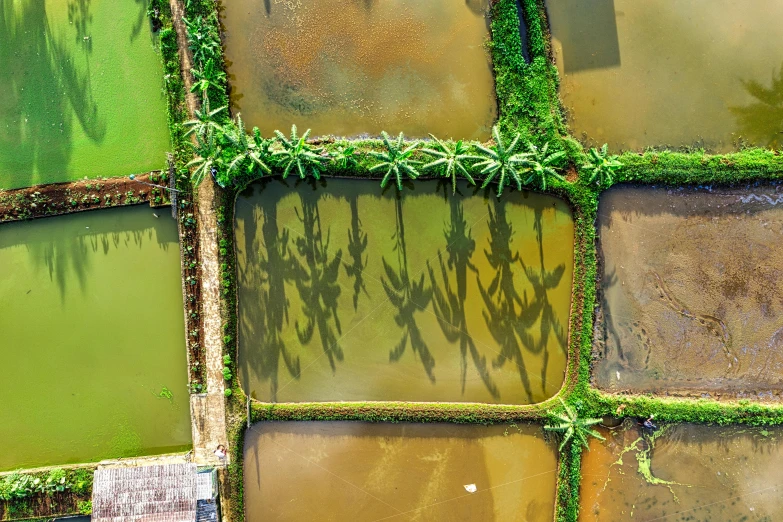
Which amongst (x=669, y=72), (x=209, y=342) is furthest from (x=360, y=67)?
(x=209, y=342)

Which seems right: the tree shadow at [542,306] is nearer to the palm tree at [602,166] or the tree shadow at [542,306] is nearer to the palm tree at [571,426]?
the palm tree at [571,426]

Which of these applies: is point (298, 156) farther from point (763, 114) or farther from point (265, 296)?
point (763, 114)

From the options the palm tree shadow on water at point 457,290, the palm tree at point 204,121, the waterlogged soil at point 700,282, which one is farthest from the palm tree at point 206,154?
the waterlogged soil at point 700,282

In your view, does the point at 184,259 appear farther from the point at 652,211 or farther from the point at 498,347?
the point at 652,211

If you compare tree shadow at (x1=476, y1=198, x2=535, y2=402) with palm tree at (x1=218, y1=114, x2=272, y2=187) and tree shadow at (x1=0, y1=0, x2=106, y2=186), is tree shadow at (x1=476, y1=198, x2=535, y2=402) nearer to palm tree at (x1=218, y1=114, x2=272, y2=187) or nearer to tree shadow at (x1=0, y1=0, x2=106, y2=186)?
palm tree at (x1=218, y1=114, x2=272, y2=187)

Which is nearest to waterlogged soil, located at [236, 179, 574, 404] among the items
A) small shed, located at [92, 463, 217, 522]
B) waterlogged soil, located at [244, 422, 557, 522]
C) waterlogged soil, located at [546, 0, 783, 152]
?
waterlogged soil, located at [244, 422, 557, 522]
